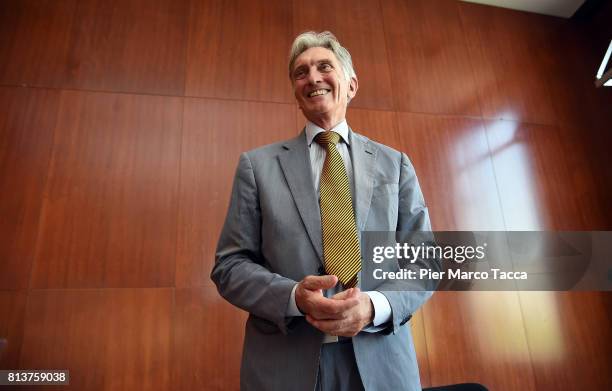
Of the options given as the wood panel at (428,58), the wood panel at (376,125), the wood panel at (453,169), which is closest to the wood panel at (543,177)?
the wood panel at (453,169)

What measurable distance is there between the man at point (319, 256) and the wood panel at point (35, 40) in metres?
2.14

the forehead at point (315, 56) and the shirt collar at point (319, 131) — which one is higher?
the forehead at point (315, 56)

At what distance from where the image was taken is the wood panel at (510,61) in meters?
3.34

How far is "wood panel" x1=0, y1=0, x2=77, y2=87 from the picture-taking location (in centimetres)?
256

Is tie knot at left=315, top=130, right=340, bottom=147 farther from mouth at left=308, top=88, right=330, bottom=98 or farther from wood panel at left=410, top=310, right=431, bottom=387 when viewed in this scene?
wood panel at left=410, top=310, right=431, bottom=387

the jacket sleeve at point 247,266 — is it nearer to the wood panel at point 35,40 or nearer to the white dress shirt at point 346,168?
the white dress shirt at point 346,168

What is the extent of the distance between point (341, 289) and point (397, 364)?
9.3 inches

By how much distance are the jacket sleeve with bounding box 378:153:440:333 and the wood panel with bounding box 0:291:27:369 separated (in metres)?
2.08

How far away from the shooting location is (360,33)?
322 centimetres

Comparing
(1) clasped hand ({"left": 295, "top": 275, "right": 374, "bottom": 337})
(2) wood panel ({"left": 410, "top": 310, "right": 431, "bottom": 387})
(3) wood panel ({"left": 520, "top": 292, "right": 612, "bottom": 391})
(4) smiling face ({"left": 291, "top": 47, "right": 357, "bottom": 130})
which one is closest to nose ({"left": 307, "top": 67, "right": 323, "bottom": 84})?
(4) smiling face ({"left": 291, "top": 47, "right": 357, "bottom": 130})

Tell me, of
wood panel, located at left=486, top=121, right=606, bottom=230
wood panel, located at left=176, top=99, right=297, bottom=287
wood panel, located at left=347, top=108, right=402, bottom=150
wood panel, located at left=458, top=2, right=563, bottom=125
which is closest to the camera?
wood panel, located at left=176, top=99, right=297, bottom=287

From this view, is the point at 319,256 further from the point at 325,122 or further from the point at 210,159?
the point at 210,159

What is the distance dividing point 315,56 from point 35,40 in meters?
2.33

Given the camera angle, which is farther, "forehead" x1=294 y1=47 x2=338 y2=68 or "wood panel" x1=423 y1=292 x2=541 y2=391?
"wood panel" x1=423 y1=292 x2=541 y2=391
